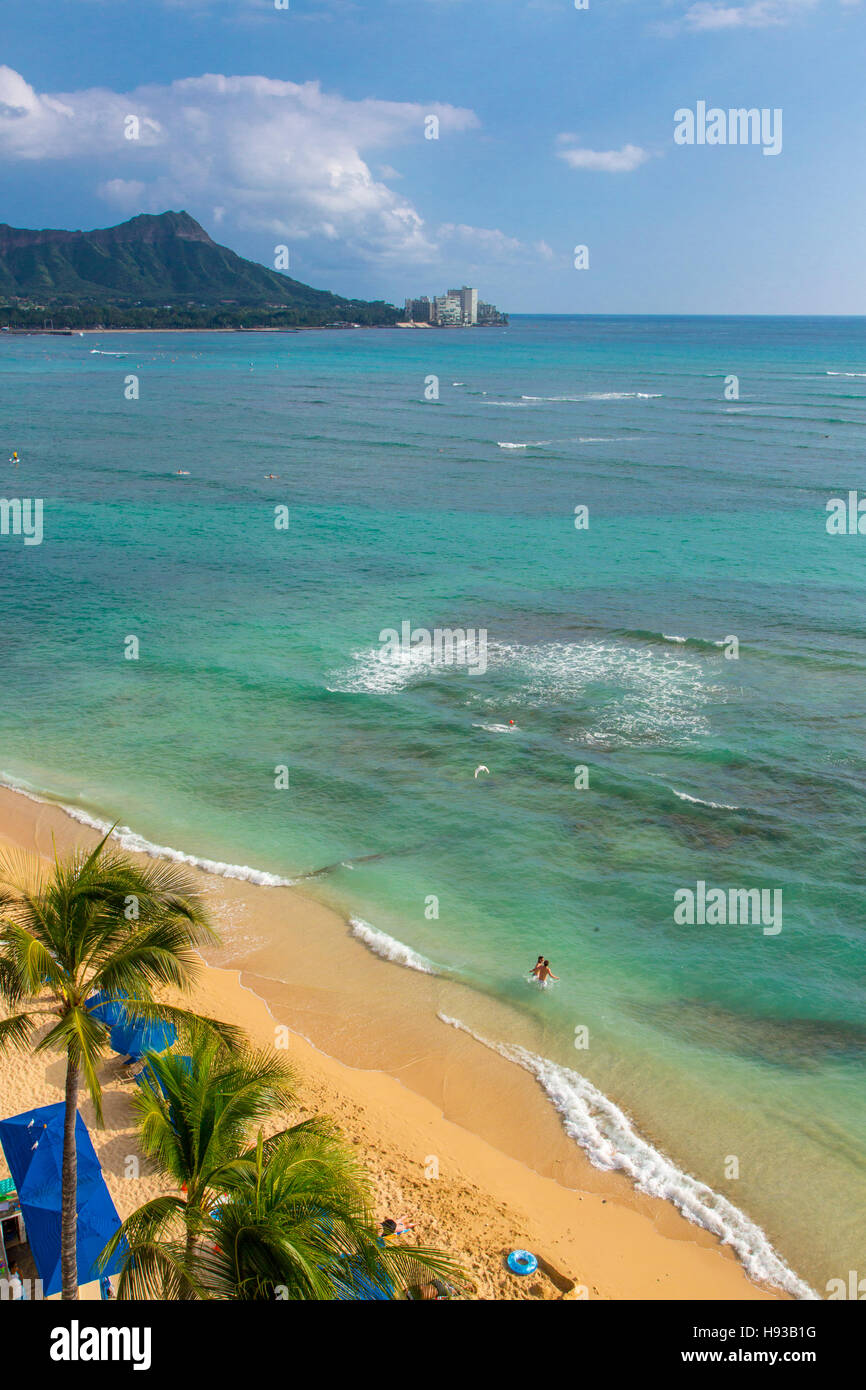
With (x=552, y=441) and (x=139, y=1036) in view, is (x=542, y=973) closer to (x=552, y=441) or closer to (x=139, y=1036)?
(x=139, y=1036)

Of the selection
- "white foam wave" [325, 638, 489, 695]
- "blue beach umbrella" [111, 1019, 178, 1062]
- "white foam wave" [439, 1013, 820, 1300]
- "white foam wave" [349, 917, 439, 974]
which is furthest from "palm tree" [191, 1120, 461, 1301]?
"white foam wave" [325, 638, 489, 695]

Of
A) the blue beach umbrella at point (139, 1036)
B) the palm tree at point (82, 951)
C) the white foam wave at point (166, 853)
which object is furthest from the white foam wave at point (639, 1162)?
the palm tree at point (82, 951)

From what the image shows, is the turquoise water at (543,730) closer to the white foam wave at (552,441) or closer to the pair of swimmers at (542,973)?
the pair of swimmers at (542,973)

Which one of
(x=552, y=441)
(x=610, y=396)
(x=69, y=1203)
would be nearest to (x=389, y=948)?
(x=69, y=1203)

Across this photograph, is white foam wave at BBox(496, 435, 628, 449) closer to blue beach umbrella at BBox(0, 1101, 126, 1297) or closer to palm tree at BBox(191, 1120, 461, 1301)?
blue beach umbrella at BBox(0, 1101, 126, 1297)
